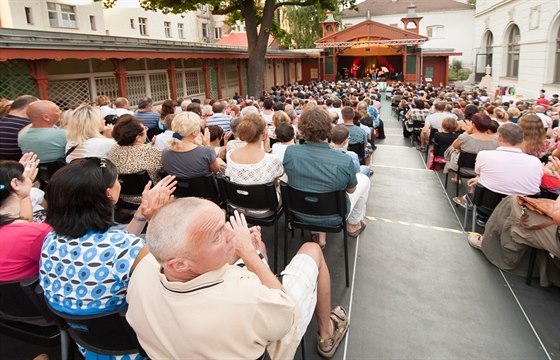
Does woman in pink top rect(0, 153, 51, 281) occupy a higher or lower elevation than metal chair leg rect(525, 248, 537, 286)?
higher

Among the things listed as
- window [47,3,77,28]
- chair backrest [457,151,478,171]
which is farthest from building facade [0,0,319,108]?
chair backrest [457,151,478,171]

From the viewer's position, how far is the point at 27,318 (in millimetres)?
1977

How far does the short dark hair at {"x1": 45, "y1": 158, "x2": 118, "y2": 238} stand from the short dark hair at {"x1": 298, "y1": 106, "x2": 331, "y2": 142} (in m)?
1.75

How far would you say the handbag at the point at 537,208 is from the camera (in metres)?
2.68

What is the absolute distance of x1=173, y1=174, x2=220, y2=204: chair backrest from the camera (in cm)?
352

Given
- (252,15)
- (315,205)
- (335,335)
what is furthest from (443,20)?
(335,335)

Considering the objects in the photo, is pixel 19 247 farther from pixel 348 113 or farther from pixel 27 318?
pixel 348 113

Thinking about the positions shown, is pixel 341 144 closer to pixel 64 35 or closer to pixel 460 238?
pixel 460 238

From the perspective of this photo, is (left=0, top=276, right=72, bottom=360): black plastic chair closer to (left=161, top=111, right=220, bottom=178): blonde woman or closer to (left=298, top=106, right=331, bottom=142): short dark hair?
(left=161, top=111, right=220, bottom=178): blonde woman

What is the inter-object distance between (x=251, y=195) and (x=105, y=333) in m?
1.69

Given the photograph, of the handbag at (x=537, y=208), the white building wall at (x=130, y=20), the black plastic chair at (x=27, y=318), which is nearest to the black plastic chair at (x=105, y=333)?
the black plastic chair at (x=27, y=318)

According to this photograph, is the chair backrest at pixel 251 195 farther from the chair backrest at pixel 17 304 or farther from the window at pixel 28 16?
the window at pixel 28 16

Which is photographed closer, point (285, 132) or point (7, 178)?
point (7, 178)

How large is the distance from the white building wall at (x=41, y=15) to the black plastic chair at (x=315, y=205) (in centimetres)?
1709
